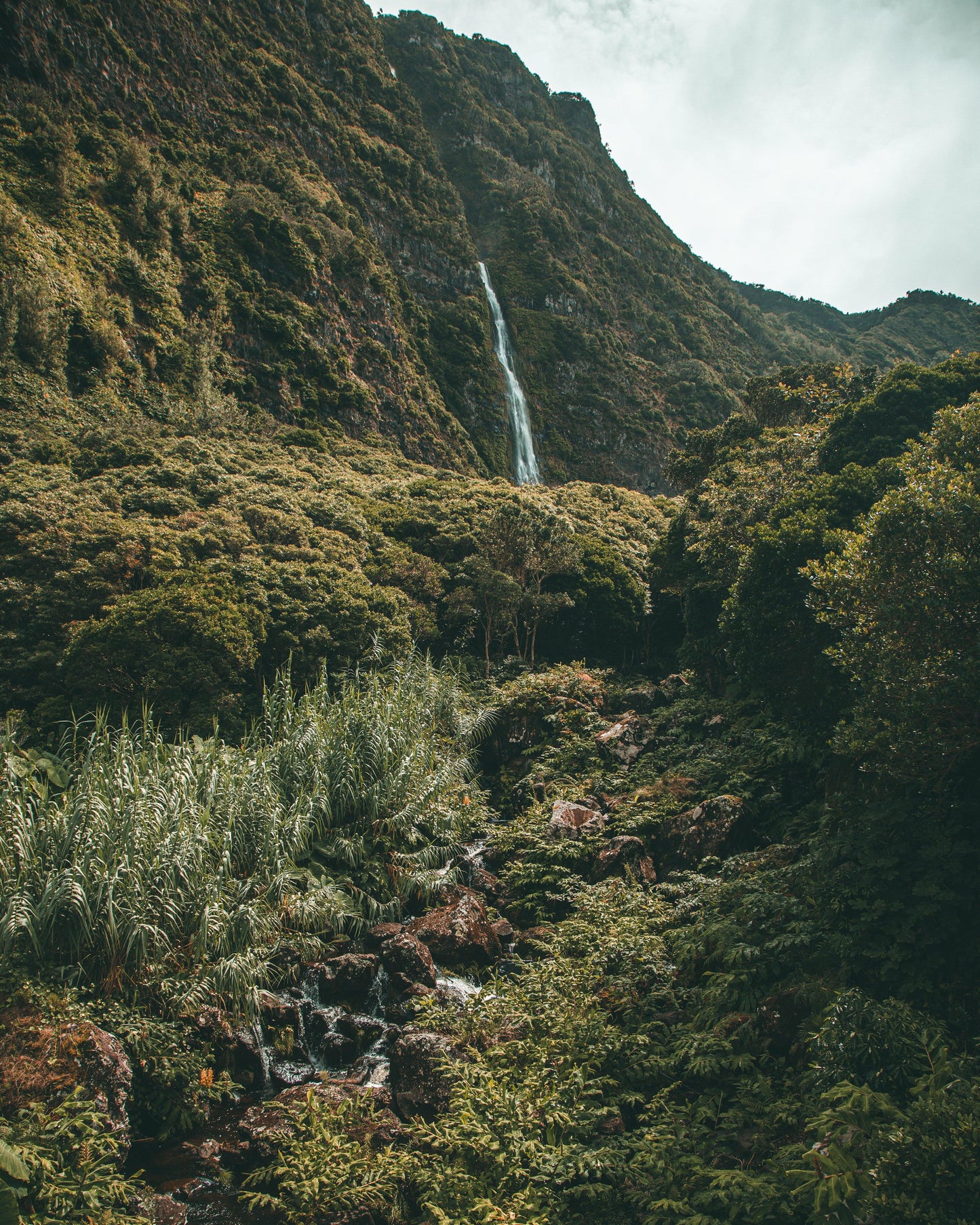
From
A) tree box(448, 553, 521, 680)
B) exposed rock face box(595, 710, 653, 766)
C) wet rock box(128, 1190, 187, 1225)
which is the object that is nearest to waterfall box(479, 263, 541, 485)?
tree box(448, 553, 521, 680)

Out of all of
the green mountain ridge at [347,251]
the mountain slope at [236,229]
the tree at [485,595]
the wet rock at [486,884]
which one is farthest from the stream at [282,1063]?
the mountain slope at [236,229]

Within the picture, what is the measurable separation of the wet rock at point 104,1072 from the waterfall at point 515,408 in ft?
172

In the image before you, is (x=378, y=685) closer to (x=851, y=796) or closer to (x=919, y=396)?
(x=851, y=796)

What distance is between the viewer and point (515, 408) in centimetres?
6194

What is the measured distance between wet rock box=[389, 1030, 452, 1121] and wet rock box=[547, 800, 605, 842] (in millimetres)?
5147

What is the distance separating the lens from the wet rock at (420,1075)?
22.4 feet

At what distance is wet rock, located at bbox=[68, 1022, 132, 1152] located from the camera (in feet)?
20.4

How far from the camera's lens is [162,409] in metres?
29.7

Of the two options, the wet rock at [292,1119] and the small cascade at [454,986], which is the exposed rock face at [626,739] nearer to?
the small cascade at [454,986]

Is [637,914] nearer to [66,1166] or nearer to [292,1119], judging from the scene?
[292,1119]

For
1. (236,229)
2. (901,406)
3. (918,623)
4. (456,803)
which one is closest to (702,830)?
(456,803)

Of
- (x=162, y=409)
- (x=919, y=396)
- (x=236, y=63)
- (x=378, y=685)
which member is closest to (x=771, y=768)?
(x=378, y=685)

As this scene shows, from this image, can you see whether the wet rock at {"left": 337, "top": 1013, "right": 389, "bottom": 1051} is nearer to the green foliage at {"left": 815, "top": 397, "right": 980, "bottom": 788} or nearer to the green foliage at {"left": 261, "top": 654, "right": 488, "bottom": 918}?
the green foliage at {"left": 261, "top": 654, "right": 488, "bottom": 918}

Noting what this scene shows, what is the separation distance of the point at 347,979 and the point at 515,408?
58.2 metres
